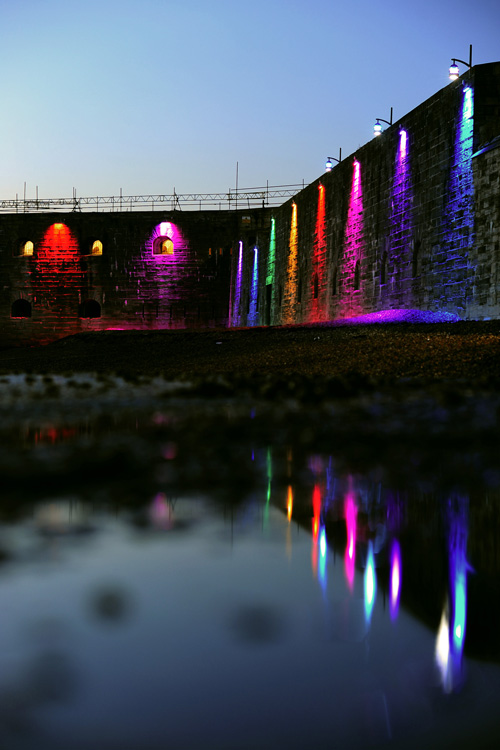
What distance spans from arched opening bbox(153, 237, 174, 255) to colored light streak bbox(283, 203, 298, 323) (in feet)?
28.2

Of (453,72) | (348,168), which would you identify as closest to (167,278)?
(348,168)

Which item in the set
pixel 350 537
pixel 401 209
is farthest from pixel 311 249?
pixel 350 537

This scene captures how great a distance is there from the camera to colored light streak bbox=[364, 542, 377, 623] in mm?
1073

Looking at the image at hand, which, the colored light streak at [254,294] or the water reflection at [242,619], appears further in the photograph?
the colored light streak at [254,294]

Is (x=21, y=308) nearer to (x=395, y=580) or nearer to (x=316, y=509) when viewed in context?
(x=316, y=509)

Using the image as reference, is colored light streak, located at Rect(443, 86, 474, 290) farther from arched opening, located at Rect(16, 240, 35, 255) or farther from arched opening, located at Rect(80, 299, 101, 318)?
arched opening, located at Rect(16, 240, 35, 255)

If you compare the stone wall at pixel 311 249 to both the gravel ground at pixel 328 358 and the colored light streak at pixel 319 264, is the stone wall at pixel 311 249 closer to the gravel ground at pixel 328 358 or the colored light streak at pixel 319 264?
the colored light streak at pixel 319 264

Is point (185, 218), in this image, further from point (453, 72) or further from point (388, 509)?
point (388, 509)

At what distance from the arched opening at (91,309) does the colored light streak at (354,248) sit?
18.1 meters

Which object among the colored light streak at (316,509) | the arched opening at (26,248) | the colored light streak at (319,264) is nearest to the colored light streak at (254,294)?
the colored light streak at (319,264)

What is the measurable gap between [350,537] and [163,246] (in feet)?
120

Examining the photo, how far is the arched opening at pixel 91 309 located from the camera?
125 ft

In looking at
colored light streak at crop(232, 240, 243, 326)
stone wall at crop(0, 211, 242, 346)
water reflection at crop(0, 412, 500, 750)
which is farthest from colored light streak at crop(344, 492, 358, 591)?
stone wall at crop(0, 211, 242, 346)

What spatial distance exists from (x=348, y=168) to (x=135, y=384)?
21.0m
